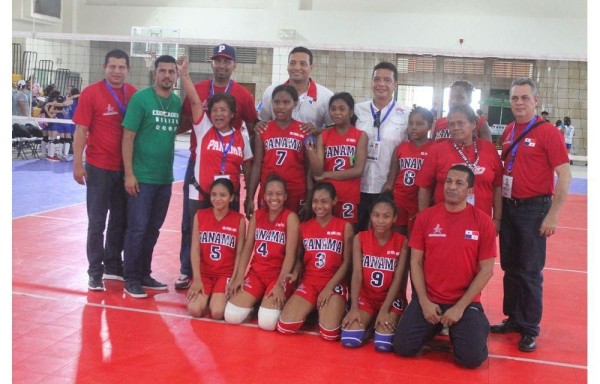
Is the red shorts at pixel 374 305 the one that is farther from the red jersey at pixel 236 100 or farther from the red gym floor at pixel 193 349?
the red jersey at pixel 236 100

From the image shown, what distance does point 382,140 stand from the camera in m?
5.17

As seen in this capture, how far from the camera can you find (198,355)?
166 inches

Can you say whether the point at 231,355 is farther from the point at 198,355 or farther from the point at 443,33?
the point at 443,33

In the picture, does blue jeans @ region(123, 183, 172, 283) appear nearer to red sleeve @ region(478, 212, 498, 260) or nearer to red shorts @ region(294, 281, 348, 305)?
red shorts @ region(294, 281, 348, 305)

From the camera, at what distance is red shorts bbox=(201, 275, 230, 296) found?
516 centimetres

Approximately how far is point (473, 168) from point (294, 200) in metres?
1.55

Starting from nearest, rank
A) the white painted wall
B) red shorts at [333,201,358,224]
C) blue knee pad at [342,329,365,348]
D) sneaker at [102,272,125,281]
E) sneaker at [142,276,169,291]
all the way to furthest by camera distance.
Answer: blue knee pad at [342,329,365,348] < red shorts at [333,201,358,224] < sneaker at [142,276,169,291] < sneaker at [102,272,125,281] < the white painted wall

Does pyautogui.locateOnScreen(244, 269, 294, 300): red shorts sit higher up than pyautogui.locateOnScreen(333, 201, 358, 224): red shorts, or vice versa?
pyautogui.locateOnScreen(333, 201, 358, 224): red shorts

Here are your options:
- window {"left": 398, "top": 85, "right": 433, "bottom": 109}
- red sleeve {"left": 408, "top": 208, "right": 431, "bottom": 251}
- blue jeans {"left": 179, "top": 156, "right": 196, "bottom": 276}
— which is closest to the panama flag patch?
red sleeve {"left": 408, "top": 208, "right": 431, "bottom": 251}

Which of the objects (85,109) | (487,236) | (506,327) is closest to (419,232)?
(487,236)

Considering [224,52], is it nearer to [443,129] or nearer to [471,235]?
[443,129]

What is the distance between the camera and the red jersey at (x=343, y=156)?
5.09 metres

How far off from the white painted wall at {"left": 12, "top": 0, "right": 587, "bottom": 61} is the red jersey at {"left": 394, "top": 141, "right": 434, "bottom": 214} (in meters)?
16.9
